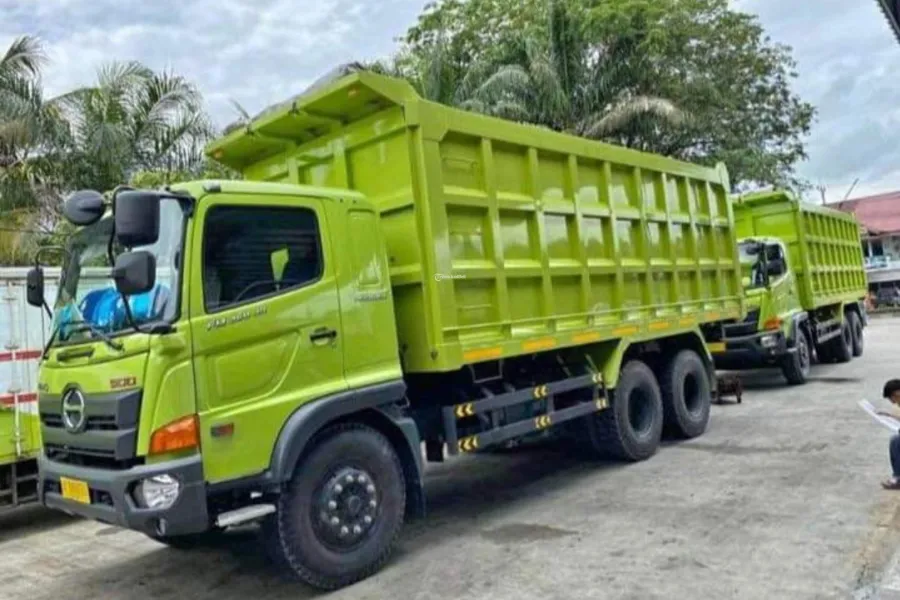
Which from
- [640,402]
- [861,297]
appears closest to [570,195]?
[640,402]

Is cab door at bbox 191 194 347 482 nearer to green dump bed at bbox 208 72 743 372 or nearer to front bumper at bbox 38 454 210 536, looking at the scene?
front bumper at bbox 38 454 210 536

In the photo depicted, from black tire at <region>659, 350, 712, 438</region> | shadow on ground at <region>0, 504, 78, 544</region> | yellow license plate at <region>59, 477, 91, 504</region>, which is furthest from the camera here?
black tire at <region>659, 350, 712, 438</region>

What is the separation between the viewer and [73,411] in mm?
4008

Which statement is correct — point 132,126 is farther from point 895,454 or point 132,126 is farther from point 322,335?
point 895,454

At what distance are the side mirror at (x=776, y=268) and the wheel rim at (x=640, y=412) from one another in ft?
16.3

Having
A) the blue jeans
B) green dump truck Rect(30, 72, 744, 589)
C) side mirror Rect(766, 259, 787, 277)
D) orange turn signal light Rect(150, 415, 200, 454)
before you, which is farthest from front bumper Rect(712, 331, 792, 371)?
orange turn signal light Rect(150, 415, 200, 454)

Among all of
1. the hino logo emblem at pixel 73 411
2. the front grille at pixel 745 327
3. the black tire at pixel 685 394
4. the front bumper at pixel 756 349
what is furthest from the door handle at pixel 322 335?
the front grille at pixel 745 327

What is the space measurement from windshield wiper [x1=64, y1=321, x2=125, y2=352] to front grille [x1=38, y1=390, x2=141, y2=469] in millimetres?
242

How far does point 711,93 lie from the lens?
740 inches

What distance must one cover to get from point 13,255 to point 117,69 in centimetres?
434

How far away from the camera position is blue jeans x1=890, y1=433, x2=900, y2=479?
546 centimetres

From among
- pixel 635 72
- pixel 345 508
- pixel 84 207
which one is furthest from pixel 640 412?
pixel 635 72

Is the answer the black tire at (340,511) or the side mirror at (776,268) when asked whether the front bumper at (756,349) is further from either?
the black tire at (340,511)

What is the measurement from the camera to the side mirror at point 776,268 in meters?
11.1
